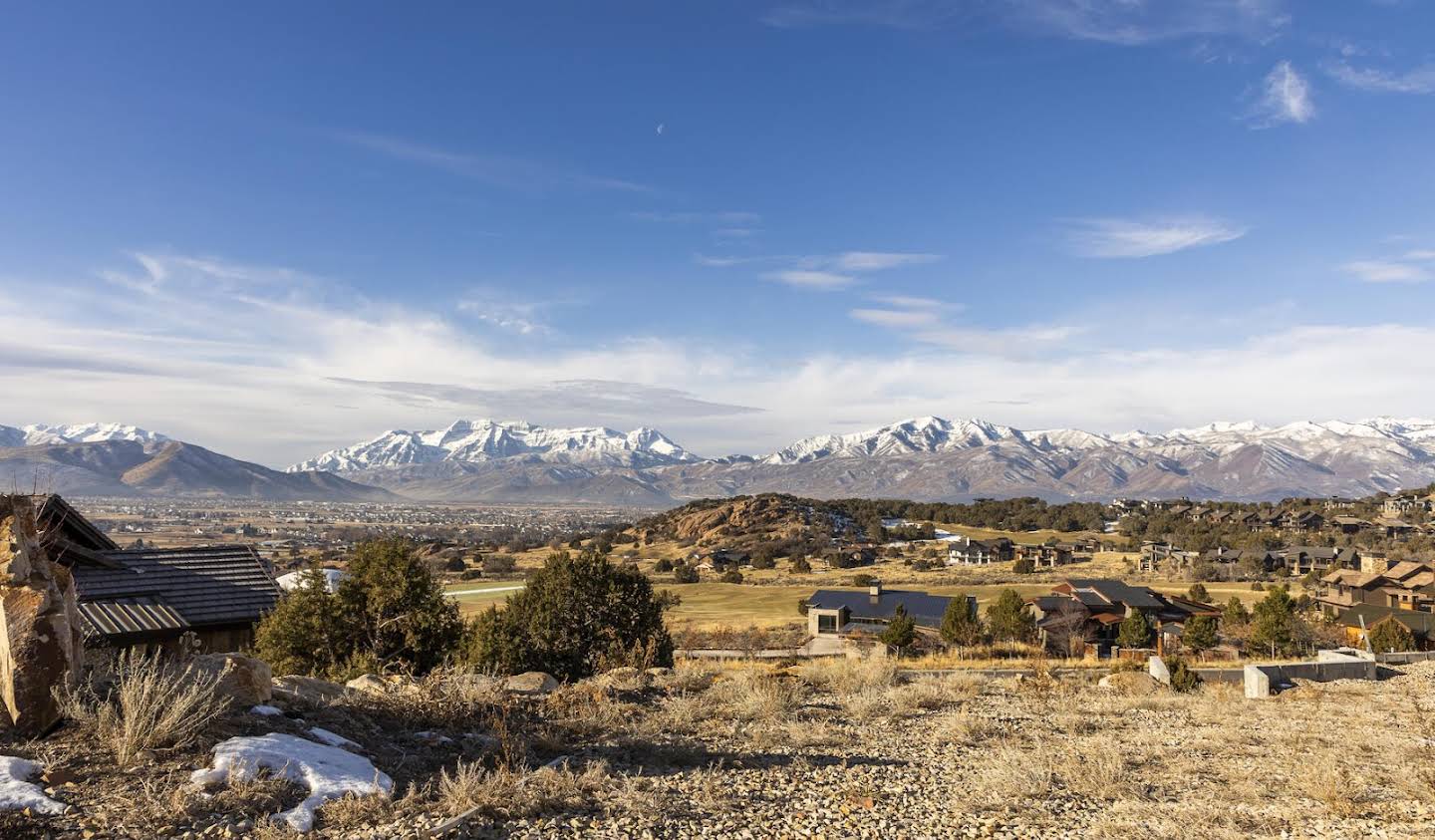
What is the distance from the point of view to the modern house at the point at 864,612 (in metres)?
49.3

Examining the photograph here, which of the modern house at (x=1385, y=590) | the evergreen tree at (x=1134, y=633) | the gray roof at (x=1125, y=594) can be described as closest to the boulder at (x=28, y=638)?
the evergreen tree at (x=1134, y=633)

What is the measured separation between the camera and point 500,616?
2150cm

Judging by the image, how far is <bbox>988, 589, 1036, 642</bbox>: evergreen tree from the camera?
43.6 meters

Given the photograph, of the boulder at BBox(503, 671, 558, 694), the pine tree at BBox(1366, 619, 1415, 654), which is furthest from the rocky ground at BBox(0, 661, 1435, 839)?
the pine tree at BBox(1366, 619, 1415, 654)

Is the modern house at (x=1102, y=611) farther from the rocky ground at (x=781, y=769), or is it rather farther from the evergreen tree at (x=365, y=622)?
the evergreen tree at (x=365, y=622)

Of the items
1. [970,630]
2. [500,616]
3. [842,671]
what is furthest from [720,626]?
[842,671]

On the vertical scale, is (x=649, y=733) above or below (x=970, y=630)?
above

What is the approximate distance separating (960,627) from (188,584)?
34567mm

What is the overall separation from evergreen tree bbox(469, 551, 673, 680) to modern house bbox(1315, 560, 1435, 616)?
167 ft

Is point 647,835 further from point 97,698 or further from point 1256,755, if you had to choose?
point 1256,755

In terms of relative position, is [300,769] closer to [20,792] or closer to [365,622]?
[20,792]

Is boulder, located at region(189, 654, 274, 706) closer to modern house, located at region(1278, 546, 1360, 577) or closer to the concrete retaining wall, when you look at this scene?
the concrete retaining wall

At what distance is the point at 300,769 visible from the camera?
705 centimetres

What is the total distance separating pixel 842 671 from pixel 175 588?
1442cm
